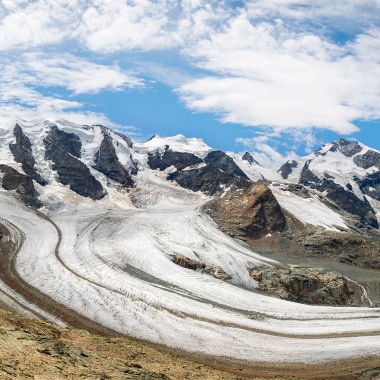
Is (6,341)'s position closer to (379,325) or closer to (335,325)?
Answer: (335,325)

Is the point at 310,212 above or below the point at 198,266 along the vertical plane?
below

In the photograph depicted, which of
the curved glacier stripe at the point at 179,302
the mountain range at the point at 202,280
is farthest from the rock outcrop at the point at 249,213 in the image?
the curved glacier stripe at the point at 179,302

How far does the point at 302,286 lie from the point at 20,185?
11126 centimetres

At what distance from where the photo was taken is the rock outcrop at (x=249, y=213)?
13812 cm

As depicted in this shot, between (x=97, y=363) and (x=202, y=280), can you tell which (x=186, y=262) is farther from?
(x=97, y=363)

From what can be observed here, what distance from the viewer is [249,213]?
5728 inches

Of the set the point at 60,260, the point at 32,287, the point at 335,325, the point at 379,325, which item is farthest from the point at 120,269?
the point at 379,325

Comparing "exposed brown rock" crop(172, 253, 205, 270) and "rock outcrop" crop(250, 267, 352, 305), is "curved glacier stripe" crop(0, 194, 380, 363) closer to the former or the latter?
"exposed brown rock" crop(172, 253, 205, 270)

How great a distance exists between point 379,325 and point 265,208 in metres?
100

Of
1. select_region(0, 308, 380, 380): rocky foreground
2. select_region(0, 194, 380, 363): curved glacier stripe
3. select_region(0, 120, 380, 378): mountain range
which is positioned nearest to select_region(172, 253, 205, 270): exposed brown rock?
select_region(0, 120, 380, 378): mountain range

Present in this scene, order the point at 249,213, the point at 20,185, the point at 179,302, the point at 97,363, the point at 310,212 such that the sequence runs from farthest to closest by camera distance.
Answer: the point at 310,212 < the point at 20,185 < the point at 249,213 < the point at 179,302 < the point at 97,363

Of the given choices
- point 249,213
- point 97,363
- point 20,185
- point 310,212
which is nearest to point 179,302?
point 97,363

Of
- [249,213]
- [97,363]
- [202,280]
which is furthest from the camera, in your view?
[249,213]

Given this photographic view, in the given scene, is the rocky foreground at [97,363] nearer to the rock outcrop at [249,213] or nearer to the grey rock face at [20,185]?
the rock outcrop at [249,213]
